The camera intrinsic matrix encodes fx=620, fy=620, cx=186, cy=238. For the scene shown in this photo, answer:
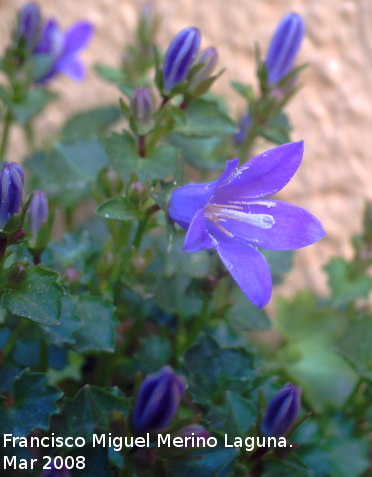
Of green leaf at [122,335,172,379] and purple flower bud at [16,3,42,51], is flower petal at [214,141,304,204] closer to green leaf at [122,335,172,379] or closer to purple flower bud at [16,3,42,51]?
green leaf at [122,335,172,379]

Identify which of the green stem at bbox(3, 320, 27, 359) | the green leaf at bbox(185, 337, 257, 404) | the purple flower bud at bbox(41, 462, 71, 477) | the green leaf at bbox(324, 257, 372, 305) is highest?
the green leaf at bbox(324, 257, 372, 305)

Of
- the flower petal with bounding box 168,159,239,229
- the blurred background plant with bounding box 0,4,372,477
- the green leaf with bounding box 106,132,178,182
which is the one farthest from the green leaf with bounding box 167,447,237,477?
the green leaf with bounding box 106,132,178,182

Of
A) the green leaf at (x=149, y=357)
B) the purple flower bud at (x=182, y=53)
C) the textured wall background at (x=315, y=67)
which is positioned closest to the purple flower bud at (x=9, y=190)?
the purple flower bud at (x=182, y=53)

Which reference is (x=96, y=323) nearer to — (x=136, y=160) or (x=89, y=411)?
(x=89, y=411)

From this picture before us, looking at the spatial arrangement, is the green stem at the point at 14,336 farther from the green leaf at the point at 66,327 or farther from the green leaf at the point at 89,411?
the green leaf at the point at 89,411

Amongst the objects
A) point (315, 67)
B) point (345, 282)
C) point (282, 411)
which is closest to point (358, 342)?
point (345, 282)

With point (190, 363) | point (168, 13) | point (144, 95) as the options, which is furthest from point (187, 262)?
point (168, 13)

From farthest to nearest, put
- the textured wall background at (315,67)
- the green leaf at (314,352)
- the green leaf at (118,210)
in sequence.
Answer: the textured wall background at (315,67) < the green leaf at (314,352) < the green leaf at (118,210)
